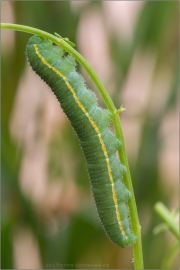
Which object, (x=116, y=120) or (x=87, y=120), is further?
(x=87, y=120)

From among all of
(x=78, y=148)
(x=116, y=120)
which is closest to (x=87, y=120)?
(x=116, y=120)

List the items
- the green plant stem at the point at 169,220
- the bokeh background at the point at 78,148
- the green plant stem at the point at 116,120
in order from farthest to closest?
the bokeh background at the point at 78,148
the green plant stem at the point at 169,220
the green plant stem at the point at 116,120

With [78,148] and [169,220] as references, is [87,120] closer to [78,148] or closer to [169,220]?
[169,220]

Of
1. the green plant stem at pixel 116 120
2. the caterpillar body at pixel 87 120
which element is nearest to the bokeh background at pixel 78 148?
the caterpillar body at pixel 87 120

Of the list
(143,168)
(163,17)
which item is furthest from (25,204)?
(163,17)

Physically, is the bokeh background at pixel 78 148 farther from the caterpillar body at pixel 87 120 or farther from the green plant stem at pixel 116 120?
the green plant stem at pixel 116 120

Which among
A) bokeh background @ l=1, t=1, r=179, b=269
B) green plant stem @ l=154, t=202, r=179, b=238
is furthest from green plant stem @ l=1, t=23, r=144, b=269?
bokeh background @ l=1, t=1, r=179, b=269

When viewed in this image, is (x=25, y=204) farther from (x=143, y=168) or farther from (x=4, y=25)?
(x=4, y=25)

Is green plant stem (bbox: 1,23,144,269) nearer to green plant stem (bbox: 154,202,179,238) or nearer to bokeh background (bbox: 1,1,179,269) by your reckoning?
green plant stem (bbox: 154,202,179,238)
